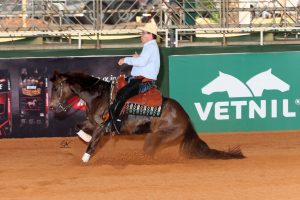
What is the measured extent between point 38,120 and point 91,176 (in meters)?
4.70

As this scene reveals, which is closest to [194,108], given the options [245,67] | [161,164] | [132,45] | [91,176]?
[245,67]

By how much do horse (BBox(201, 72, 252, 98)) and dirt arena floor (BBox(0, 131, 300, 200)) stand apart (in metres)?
1.20

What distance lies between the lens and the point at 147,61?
11.4m

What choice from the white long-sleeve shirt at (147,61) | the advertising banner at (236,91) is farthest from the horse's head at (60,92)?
the advertising banner at (236,91)

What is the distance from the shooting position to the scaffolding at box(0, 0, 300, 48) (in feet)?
55.5

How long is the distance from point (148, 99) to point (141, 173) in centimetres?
132

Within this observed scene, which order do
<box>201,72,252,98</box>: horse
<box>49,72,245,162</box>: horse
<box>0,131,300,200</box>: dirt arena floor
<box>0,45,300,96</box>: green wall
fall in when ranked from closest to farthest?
<box>0,131,300,200</box>: dirt arena floor
<box>49,72,245,162</box>: horse
<box>0,45,300,96</box>: green wall
<box>201,72,252,98</box>: horse

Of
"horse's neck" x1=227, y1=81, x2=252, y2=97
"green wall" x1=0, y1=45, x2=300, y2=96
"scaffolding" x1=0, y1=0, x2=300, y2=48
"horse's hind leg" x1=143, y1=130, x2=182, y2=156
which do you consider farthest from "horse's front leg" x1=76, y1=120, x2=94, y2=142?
"scaffolding" x1=0, y1=0, x2=300, y2=48

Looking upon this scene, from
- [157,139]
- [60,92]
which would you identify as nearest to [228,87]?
[157,139]

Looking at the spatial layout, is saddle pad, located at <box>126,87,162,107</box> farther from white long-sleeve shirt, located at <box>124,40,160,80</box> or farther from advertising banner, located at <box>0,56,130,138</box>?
advertising banner, located at <box>0,56,130,138</box>

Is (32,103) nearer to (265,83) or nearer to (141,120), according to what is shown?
(141,120)

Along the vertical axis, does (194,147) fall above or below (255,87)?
below

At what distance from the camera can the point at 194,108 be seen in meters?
15.5

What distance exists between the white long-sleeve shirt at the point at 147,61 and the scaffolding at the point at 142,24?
4.76m
